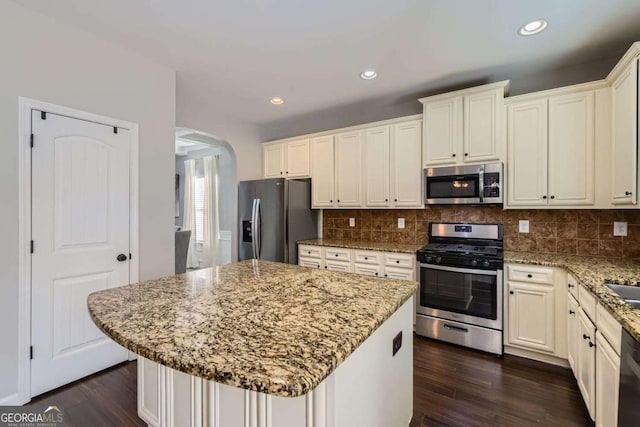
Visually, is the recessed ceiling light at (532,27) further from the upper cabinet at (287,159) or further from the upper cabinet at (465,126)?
the upper cabinet at (287,159)

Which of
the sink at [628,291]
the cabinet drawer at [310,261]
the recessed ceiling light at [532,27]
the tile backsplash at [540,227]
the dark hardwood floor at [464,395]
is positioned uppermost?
the recessed ceiling light at [532,27]

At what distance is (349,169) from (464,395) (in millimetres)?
2599

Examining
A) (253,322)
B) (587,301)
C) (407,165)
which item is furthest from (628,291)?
(253,322)

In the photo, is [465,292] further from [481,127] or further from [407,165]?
[481,127]

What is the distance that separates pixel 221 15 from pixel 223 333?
210cm

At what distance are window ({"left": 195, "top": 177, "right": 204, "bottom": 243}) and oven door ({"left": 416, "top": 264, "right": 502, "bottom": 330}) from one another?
4.63m

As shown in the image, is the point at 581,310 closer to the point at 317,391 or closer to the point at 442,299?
the point at 442,299

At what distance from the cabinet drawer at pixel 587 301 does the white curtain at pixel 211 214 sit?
522 cm

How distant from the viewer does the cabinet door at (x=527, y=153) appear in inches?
103

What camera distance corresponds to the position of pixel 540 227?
2859mm

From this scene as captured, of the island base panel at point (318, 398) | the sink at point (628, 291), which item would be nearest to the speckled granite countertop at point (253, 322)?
the island base panel at point (318, 398)

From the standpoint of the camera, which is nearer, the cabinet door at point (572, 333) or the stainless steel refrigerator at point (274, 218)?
the cabinet door at point (572, 333)

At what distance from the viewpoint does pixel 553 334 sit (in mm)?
2379

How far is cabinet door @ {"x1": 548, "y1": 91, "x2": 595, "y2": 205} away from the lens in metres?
2.44
